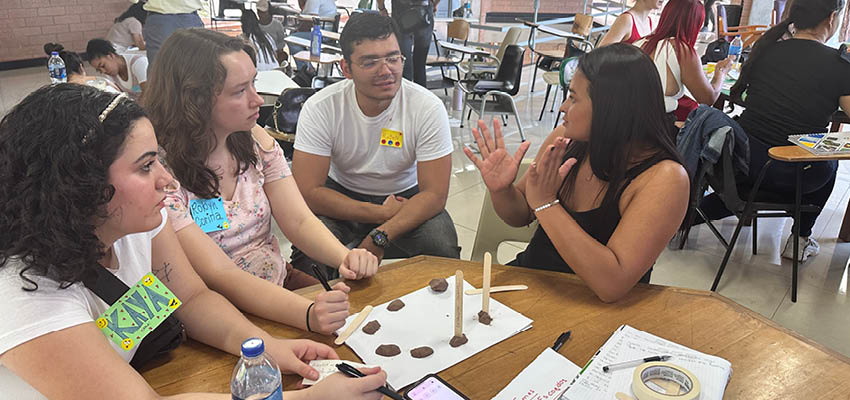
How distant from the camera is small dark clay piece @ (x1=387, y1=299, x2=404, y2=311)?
1.34 m

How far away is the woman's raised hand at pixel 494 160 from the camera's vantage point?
5.52 ft

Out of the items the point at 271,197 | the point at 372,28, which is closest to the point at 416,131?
→ the point at 372,28

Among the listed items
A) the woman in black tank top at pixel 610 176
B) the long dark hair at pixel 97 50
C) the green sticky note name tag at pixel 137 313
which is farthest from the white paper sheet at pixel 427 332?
the long dark hair at pixel 97 50

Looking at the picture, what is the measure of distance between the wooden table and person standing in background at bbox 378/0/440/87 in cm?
392

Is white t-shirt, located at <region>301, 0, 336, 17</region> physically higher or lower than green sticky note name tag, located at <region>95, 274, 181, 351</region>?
higher

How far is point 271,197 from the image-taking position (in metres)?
1.80

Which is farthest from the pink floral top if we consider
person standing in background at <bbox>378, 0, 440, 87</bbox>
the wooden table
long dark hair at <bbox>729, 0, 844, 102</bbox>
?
person standing in background at <bbox>378, 0, 440, 87</bbox>

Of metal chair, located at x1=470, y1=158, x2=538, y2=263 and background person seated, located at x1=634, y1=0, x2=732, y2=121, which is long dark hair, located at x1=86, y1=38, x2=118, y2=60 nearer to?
metal chair, located at x1=470, y1=158, x2=538, y2=263

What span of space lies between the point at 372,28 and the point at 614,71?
1.07m

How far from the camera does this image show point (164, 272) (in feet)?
4.14

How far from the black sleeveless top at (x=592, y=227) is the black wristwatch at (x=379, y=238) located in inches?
22.0

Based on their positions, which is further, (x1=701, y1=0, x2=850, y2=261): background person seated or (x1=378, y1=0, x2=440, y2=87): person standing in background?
(x1=378, y1=0, x2=440, y2=87): person standing in background

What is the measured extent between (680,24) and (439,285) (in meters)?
2.42

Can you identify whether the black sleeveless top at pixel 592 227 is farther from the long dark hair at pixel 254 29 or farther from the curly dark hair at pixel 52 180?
the long dark hair at pixel 254 29
